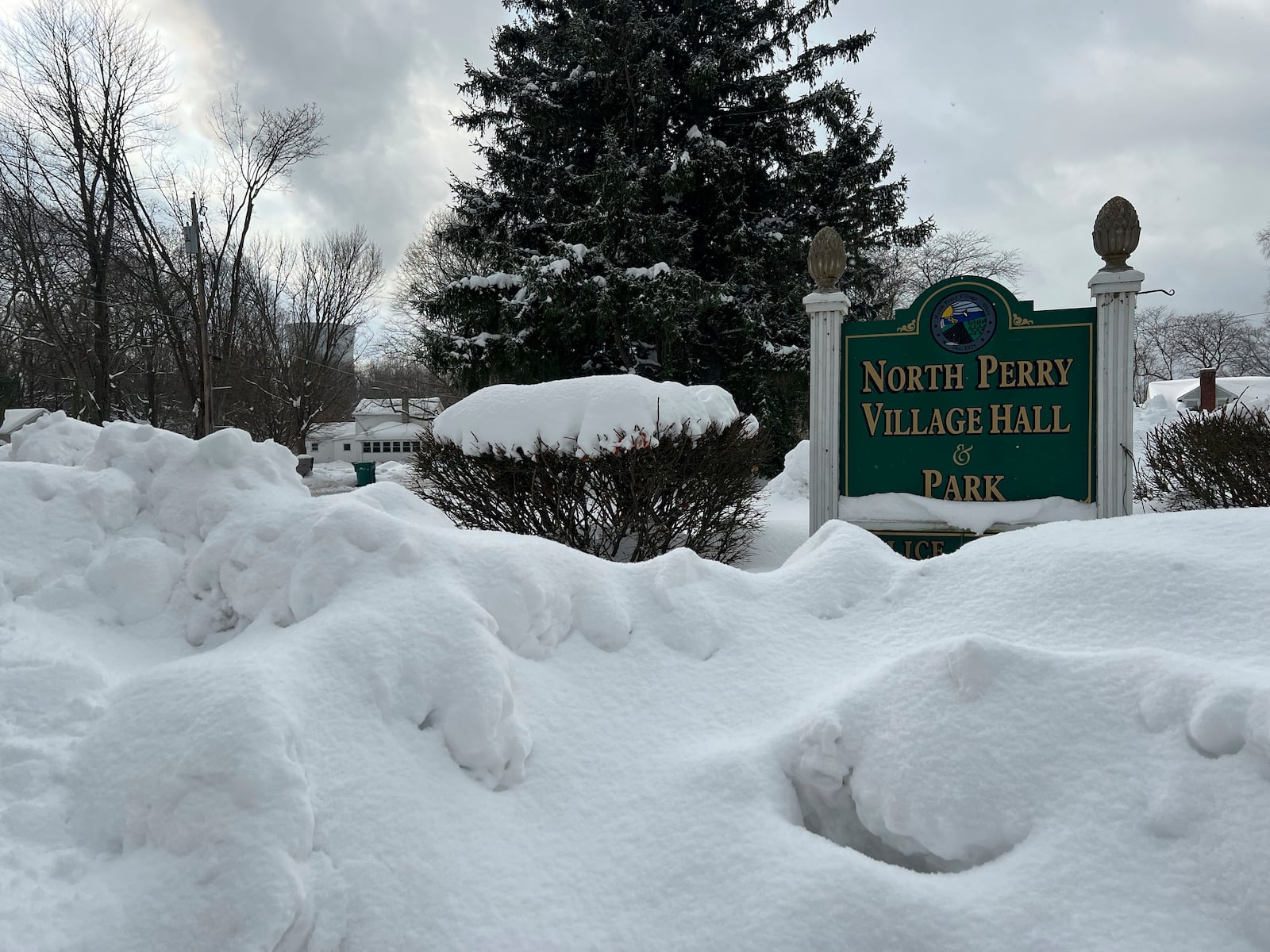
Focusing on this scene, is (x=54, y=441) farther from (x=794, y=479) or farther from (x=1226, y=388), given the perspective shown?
(x=1226, y=388)

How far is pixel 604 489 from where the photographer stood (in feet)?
18.1

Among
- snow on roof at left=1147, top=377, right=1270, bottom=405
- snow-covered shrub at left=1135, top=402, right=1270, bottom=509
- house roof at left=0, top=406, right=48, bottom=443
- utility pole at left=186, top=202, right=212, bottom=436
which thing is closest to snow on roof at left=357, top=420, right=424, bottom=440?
utility pole at left=186, top=202, right=212, bottom=436

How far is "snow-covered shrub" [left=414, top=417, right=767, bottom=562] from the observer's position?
17.9 ft

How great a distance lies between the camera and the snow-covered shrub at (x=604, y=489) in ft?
17.9

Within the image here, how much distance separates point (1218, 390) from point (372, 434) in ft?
130

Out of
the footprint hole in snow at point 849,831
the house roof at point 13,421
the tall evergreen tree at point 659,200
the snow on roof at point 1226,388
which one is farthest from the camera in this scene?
the snow on roof at point 1226,388

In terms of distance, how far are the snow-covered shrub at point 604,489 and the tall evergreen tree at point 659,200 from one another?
30.3ft

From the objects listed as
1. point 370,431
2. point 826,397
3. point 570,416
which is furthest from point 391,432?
point 826,397

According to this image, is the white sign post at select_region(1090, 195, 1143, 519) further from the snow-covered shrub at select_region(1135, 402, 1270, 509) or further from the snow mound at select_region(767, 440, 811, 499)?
the snow mound at select_region(767, 440, 811, 499)

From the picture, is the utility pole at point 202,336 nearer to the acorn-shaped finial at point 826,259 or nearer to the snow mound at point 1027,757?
the acorn-shaped finial at point 826,259

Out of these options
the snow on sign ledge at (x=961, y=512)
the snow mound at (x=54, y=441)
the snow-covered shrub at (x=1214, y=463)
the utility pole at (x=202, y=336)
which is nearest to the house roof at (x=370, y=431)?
the utility pole at (x=202, y=336)

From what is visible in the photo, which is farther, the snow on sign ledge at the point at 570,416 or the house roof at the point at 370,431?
the house roof at the point at 370,431

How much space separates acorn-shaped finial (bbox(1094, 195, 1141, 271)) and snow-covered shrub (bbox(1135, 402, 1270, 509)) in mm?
3378

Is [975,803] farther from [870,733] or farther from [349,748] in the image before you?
[349,748]
